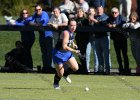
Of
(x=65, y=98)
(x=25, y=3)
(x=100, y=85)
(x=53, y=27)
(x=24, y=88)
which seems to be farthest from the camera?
(x=25, y=3)

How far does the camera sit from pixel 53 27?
18.0 metres

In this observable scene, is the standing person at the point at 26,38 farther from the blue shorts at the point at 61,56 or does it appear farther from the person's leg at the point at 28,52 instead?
the blue shorts at the point at 61,56

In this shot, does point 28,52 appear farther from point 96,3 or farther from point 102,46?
point 96,3

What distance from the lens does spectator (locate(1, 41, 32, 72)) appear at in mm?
18531

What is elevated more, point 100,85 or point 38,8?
point 38,8

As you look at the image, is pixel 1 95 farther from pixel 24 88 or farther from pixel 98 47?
pixel 98 47

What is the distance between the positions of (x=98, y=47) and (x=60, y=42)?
3.62 m

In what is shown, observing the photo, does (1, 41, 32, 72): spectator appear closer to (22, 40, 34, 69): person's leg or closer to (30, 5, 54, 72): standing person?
(22, 40, 34, 69): person's leg

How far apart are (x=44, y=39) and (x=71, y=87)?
3.65 meters

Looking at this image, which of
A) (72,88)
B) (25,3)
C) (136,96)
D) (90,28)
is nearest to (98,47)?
(90,28)

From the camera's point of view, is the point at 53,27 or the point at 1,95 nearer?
the point at 1,95

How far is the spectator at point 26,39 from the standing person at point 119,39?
2.38 m

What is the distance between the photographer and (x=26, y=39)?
18.6 meters

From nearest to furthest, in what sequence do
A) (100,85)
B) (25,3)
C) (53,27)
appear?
(100,85) < (53,27) < (25,3)
